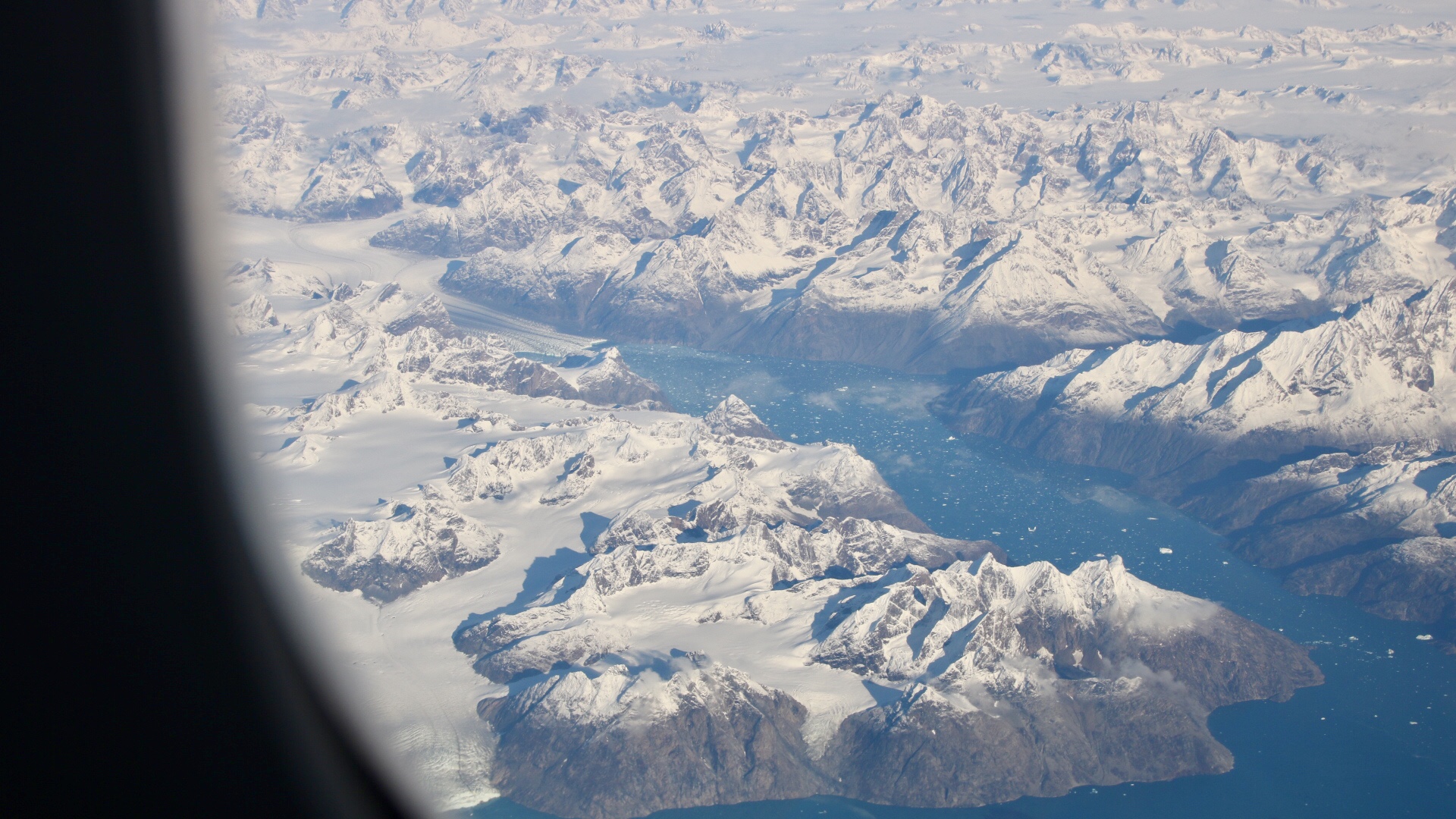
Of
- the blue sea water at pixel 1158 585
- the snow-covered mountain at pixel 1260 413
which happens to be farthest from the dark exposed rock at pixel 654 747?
the snow-covered mountain at pixel 1260 413

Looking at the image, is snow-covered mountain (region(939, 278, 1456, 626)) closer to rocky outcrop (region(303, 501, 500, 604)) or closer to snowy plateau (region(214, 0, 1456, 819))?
snowy plateau (region(214, 0, 1456, 819))

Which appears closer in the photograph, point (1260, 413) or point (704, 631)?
point (704, 631)

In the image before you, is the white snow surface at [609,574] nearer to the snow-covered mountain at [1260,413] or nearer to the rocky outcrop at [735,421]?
the rocky outcrop at [735,421]

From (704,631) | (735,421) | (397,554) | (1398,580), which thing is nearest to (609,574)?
(704,631)

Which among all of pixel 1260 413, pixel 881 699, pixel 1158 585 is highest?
pixel 881 699

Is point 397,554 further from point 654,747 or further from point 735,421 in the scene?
point 735,421

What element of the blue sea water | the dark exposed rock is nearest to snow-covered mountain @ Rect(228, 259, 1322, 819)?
the dark exposed rock

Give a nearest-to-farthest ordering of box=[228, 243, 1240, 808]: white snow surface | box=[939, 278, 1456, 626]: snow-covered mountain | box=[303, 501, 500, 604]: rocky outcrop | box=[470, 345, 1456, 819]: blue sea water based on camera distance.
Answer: box=[228, 243, 1240, 808]: white snow surface → box=[470, 345, 1456, 819]: blue sea water → box=[303, 501, 500, 604]: rocky outcrop → box=[939, 278, 1456, 626]: snow-covered mountain

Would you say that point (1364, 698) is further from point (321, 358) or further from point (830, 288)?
point (830, 288)

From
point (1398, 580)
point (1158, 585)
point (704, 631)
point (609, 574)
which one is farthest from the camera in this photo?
point (1158, 585)
